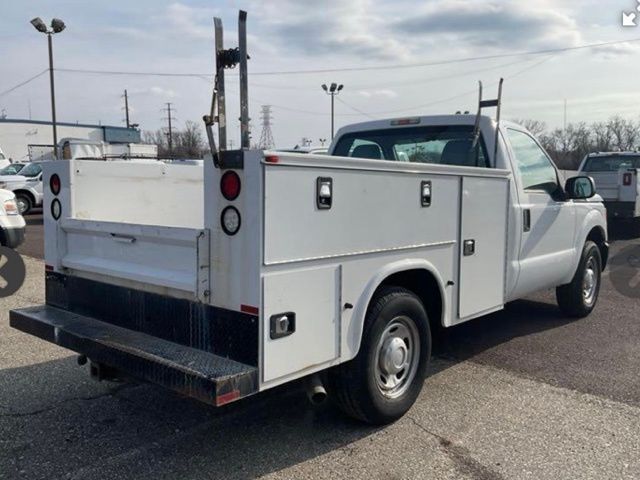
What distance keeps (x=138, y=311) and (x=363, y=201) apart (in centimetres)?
152

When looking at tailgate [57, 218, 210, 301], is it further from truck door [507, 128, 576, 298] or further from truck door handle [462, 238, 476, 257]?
truck door [507, 128, 576, 298]

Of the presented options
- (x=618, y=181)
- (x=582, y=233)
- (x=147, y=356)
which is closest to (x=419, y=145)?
(x=582, y=233)

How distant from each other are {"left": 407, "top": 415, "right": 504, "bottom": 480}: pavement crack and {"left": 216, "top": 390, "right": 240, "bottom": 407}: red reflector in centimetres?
143

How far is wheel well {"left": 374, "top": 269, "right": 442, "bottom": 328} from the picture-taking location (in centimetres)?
418

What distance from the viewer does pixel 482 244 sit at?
473 cm

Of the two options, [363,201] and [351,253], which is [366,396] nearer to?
[351,253]

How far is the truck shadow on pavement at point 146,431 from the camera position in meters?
3.51

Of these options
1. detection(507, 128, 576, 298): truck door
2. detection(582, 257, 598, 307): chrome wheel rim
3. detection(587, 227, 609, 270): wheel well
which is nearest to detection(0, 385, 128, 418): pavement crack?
detection(507, 128, 576, 298): truck door

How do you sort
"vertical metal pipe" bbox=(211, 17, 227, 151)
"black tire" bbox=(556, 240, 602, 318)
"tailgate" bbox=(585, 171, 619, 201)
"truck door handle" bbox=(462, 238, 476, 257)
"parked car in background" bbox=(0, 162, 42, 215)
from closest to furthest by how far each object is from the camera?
"vertical metal pipe" bbox=(211, 17, 227, 151)
"truck door handle" bbox=(462, 238, 476, 257)
"black tire" bbox=(556, 240, 602, 318)
"tailgate" bbox=(585, 171, 619, 201)
"parked car in background" bbox=(0, 162, 42, 215)

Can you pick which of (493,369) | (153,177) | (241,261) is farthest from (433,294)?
(153,177)

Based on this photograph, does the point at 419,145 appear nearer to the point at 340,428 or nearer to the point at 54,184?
the point at 340,428

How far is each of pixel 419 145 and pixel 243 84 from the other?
2923 millimetres

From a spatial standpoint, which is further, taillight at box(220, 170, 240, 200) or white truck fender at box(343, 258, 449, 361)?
white truck fender at box(343, 258, 449, 361)

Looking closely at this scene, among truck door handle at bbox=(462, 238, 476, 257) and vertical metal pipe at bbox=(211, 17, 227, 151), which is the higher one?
vertical metal pipe at bbox=(211, 17, 227, 151)
